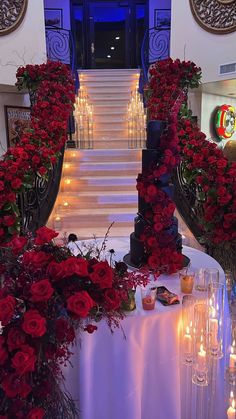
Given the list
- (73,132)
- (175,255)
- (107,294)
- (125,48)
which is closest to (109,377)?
(107,294)

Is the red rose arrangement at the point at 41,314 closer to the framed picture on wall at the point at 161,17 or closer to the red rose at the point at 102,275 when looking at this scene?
the red rose at the point at 102,275

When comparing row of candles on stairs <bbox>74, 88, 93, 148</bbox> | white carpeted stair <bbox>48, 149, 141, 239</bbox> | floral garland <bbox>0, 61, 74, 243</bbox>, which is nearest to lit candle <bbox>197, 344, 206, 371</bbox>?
floral garland <bbox>0, 61, 74, 243</bbox>

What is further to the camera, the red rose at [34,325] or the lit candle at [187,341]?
the lit candle at [187,341]

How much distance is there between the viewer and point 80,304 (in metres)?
1.30

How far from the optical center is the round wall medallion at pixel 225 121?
8016 millimetres

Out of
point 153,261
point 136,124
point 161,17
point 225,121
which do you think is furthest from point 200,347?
point 161,17

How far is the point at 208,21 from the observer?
6.38 meters

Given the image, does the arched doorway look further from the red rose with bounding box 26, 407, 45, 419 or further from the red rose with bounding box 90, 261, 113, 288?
the red rose with bounding box 26, 407, 45, 419

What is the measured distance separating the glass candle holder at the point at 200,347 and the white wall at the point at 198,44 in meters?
5.38

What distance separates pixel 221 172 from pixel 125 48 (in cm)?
971

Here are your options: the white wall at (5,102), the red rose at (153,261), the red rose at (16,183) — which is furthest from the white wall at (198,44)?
the red rose at (153,261)

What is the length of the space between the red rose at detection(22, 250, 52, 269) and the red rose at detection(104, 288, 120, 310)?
0.87 ft

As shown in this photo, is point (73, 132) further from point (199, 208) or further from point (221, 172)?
point (221, 172)

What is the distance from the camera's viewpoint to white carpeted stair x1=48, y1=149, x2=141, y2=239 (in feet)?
15.4
